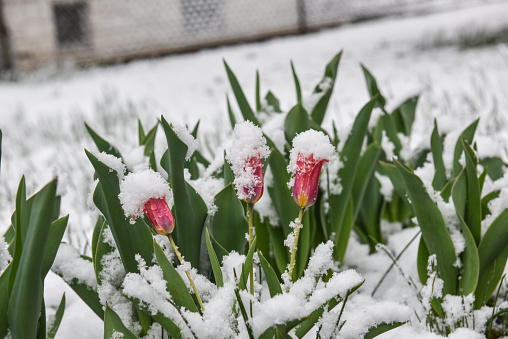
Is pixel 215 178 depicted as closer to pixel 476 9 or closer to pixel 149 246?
pixel 149 246

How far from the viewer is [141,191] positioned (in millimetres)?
670

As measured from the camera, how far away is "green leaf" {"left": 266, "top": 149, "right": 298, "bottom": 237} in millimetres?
982

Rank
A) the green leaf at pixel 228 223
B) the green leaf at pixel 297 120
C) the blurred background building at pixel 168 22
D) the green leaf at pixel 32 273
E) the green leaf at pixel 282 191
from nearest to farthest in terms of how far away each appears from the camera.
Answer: the green leaf at pixel 32 273, the green leaf at pixel 228 223, the green leaf at pixel 282 191, the green leaf at pixel 297 120, the blurred background building at pixel 168 22

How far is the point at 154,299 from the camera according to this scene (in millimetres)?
717

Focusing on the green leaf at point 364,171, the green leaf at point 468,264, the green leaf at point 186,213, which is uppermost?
the green leaf at point 364,171

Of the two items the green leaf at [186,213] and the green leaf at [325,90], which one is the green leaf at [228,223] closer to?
the green leaf at [186,213]

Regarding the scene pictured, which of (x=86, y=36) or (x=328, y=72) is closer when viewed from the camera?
(x=328, y=72)

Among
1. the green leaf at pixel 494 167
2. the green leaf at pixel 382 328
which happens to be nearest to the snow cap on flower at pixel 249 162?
the green leaf at pixel 382 328

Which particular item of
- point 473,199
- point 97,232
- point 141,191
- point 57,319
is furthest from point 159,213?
point 473,199

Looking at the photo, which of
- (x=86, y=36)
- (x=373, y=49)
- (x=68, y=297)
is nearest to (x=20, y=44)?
(x=86, y=36)

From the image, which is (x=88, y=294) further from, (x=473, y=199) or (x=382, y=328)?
(x=473, y=199)

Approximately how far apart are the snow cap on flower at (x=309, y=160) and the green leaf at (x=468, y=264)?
39 cm

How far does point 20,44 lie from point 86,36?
4.23 feet

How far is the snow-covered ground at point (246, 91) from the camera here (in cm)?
131
